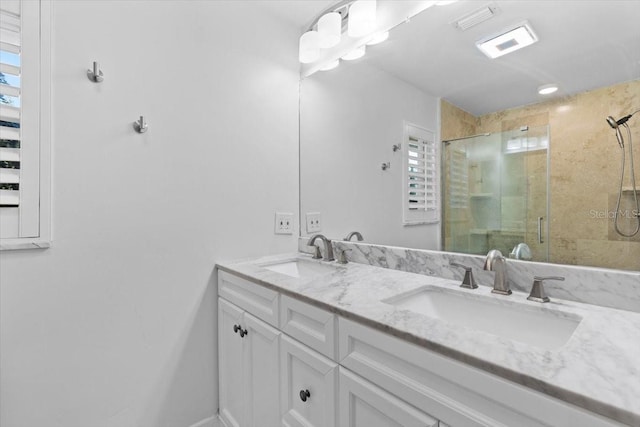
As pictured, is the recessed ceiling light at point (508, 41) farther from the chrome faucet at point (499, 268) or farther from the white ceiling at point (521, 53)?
the chrome faucet at point (499, 268)

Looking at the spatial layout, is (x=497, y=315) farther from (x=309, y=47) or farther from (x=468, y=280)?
(x=309, y=47)

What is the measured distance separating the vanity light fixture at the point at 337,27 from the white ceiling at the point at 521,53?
0.55 ft

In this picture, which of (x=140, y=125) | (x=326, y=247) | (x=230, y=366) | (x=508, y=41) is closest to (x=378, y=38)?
(x=508, y=41)

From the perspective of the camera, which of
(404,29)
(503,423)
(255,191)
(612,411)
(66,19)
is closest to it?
(612,411)

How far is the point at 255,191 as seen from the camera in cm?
171

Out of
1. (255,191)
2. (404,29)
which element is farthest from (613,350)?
(255,191)

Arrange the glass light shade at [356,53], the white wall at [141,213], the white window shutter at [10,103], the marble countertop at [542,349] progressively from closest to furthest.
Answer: the marble countertop at [542,349], the white window shutter at [10,103], the white wall at [141,213], the glass light shade at [356,53]

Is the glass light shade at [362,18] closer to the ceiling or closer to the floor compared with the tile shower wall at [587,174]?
closer to the ceiling

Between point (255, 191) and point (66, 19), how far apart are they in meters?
1.03

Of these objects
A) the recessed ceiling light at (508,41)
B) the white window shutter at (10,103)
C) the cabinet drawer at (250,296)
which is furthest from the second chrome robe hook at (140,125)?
the recessed ceiling light at (508,41)

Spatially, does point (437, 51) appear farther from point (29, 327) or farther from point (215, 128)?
point (29, 327)

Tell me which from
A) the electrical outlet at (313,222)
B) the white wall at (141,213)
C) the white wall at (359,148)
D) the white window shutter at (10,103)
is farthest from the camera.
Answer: the electrical outlet at (313,222)

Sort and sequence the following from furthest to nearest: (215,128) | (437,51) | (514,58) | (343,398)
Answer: (215,128) < (437,51) < (514,58) < (343,398)

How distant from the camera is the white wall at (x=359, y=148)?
144cm
